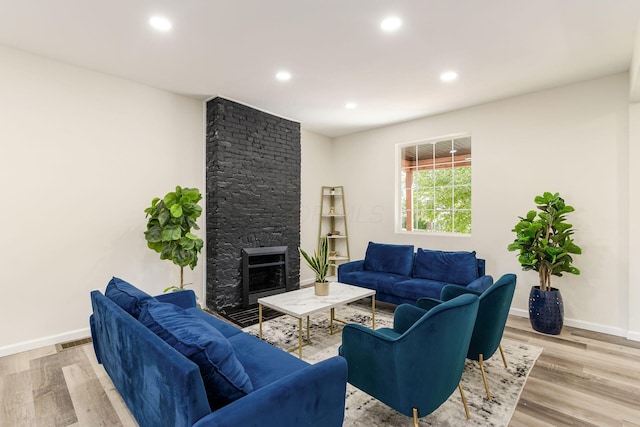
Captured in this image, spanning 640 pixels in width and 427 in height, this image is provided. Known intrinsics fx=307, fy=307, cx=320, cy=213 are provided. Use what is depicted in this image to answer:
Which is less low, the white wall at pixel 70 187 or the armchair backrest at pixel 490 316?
the white wall at pixel 70 187

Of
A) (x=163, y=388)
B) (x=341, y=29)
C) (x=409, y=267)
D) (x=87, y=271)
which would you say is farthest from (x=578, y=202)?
(x=87, y=271)

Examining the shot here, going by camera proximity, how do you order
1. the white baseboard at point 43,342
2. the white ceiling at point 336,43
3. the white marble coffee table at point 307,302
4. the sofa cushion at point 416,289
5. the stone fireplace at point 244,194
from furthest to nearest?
1. the stone fireplace at point 244,194
2. the sofa cushion at point 416,289
3. the white baseboard at point 43,342
4. the white marble coffee table at point 307,302
5. the white ceiling at point 336,43

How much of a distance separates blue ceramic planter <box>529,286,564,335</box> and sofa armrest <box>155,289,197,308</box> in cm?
376

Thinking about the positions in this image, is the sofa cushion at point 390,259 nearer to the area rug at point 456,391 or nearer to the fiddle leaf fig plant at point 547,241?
the area rug at point 456,391

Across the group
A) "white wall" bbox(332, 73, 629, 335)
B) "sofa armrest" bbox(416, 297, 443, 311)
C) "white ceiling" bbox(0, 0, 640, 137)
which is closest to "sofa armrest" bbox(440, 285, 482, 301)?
"sofa armrest" bbox(416, 297, 443, 311)

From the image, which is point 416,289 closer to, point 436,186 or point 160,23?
point 436,186

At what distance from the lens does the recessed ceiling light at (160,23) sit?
8.29 ft

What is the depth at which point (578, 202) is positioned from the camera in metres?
3.72

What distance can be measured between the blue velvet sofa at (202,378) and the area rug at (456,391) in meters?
0.68

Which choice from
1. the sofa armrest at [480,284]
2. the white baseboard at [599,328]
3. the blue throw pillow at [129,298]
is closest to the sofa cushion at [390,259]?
the sofa armrest at [480,284]

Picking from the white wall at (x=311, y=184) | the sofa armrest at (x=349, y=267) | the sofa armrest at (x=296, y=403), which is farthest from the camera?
the white wall at (x=311, y=184)

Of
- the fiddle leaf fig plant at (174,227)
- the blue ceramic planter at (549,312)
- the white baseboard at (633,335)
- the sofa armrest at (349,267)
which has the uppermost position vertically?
the fiddle leaf fig plant at (174,227)

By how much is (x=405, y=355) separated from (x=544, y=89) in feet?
13.4

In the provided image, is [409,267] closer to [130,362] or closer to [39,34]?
[130,362]
